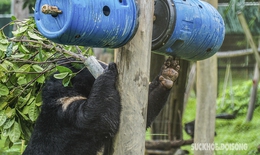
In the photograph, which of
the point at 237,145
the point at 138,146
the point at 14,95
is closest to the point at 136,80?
the point at 138,146

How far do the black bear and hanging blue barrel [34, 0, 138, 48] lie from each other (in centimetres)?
53

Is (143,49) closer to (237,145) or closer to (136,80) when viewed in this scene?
(136,80)

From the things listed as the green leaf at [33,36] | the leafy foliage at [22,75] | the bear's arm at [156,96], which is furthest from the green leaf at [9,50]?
the bear's arm at [156,96]

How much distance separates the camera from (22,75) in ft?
14.2

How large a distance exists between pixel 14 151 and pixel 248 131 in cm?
443

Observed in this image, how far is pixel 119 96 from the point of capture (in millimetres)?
3400

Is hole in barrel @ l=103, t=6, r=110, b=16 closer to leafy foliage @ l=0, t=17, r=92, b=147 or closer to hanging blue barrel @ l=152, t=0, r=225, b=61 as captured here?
hanging blue barrel @ l=152, t=0, r=225, b=61

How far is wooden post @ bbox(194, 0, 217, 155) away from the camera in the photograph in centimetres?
653

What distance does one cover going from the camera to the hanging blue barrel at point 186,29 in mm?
3209

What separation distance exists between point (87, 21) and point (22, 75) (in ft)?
5.76

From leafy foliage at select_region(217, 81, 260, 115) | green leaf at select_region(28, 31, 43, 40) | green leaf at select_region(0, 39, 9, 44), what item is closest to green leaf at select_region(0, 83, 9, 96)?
→ green leaf at select_region(0, 39, 9, 44)

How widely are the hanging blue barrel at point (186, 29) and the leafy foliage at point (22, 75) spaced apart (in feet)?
3.68

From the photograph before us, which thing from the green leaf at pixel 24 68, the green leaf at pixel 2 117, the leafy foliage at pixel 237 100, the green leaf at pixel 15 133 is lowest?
the leafy foliage at pixel 237 100

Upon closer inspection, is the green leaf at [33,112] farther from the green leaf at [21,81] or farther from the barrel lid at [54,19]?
the barrel lid at [54,19]
